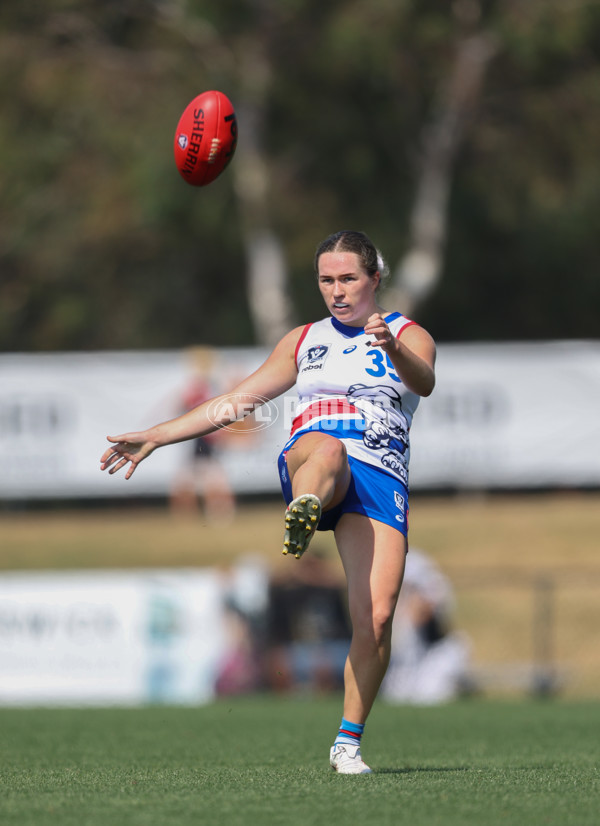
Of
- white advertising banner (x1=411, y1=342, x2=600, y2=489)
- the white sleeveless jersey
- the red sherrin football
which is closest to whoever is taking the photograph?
the white sleeveless jersey

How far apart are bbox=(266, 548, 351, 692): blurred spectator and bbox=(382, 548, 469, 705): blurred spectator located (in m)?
0.51

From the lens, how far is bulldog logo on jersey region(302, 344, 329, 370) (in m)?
5.07

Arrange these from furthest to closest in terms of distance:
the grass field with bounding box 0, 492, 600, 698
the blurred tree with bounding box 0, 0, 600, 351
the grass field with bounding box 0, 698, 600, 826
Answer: the blurred tree with bounding box 0, 0, 600, 351, the grass field with bounding box 0, 492, 600, 698, the grass field with bounding box 0, 698, 600, 826

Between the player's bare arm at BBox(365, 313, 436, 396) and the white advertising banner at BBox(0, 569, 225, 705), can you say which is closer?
the player's bare arm at BBox(365, 313, 436, 396)

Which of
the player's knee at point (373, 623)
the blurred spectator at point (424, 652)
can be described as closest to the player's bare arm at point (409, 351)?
the player's knee at point (373, 623)

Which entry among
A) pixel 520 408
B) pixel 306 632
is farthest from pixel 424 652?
pixel 520 408

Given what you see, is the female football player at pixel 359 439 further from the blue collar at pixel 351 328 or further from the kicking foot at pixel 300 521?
the kicking foot at pixel 300 521

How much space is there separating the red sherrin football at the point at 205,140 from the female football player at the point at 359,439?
4.39 feet

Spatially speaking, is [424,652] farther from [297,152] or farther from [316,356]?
[297,152]

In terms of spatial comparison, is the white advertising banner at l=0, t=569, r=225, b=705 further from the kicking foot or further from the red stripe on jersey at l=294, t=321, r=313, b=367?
the kicking foot

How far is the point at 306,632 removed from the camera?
12555 millimetres

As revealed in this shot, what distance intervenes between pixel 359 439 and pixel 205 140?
1931 mm

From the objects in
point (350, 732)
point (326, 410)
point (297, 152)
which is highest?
point (297, 152)

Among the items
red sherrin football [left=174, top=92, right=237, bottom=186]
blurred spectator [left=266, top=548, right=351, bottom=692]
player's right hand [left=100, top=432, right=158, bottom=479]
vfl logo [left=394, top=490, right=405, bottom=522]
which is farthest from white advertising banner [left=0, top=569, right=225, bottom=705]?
vfl logo [left=394, top=490, right=405, bottom=522]
